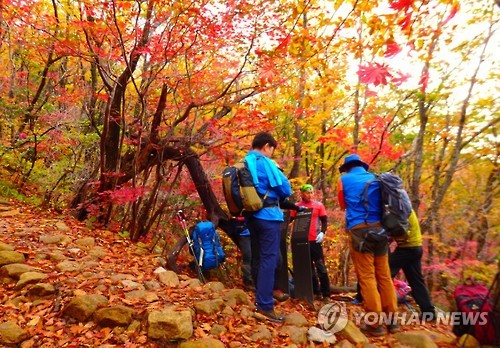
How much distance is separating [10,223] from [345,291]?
19.4 feet

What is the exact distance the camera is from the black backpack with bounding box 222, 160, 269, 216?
347 centimetres

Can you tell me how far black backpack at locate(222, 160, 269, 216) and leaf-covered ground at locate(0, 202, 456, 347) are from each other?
1.18 m

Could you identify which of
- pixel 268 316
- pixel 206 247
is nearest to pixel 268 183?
pixel 268 316

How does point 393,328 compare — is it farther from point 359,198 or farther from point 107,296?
point 107,296

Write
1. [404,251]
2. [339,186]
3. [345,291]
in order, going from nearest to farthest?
[339,186]
[404,251]
[345,291]

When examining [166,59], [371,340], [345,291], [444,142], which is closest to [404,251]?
[371,340]

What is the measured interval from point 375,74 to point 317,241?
2585 mm

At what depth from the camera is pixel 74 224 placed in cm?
583

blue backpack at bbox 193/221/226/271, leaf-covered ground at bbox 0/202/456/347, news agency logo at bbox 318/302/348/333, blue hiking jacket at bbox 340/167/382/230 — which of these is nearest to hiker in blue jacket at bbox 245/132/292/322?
leaf-covered ground at bbox 0/202/456/347

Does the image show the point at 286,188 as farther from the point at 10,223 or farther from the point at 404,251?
the point at 10,223

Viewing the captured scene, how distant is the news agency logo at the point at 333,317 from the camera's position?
339cm

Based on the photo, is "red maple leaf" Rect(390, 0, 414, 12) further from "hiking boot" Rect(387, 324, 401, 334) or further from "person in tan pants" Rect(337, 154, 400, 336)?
"hiking boot" Rect(387, 324, 401, 334)

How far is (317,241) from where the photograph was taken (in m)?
4.91

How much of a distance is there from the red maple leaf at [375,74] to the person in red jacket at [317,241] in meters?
1.90
